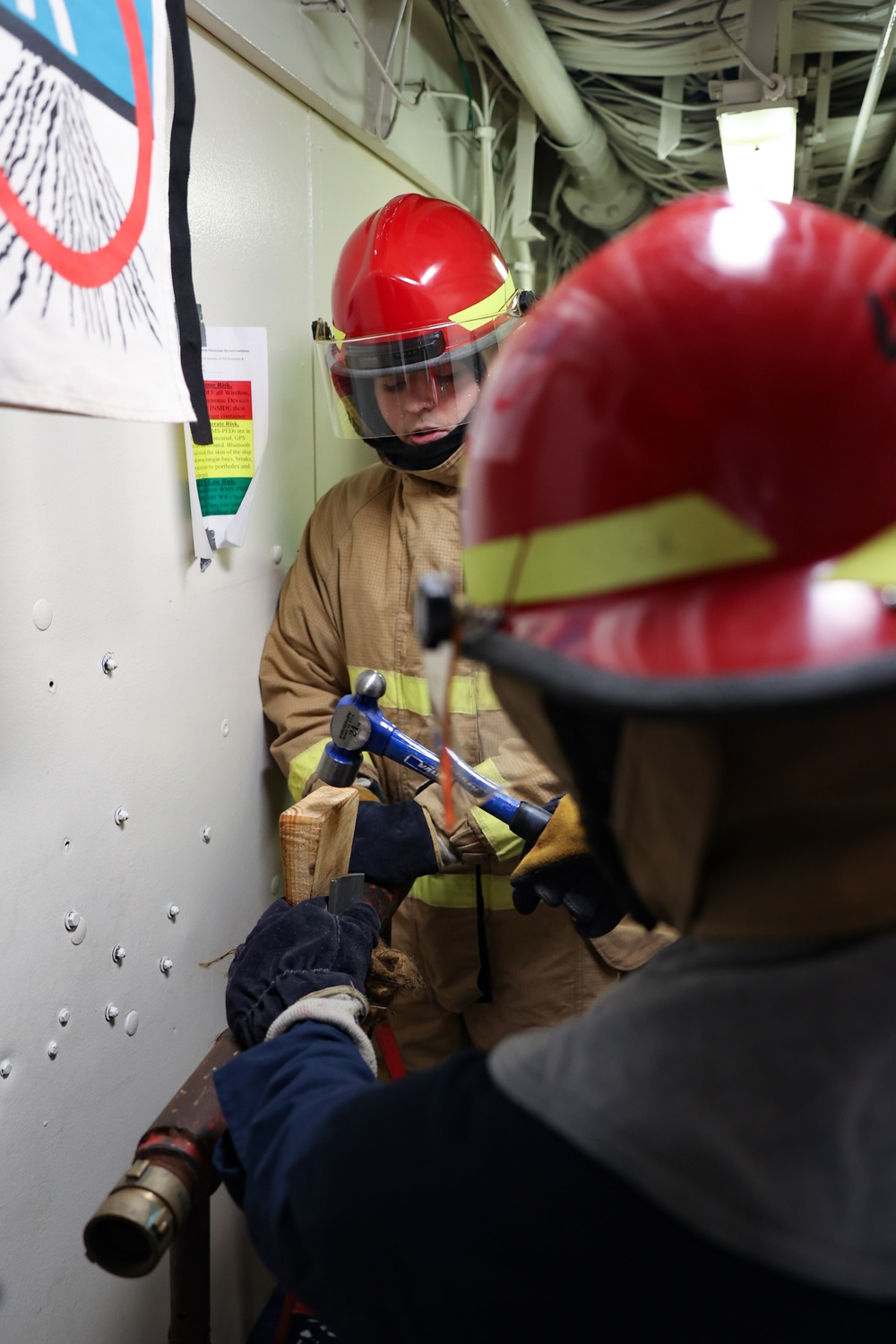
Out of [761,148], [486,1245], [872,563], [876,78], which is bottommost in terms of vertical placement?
[486,1245]

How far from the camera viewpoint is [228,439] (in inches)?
64.9

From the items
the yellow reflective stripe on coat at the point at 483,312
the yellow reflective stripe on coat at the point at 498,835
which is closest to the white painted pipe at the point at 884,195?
the yellow reflective stripe on coat at the point at 483,312

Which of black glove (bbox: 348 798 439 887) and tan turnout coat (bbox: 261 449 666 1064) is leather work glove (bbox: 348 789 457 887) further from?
tan turnout coat (bbox: 261 449 666 1064)

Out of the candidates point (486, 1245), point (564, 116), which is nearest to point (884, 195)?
point (564, 116)

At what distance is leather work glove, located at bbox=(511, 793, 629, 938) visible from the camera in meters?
1.30

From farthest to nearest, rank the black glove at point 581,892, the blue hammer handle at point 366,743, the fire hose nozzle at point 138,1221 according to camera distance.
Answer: the blue hammer handle at point 366,743 < the black glove at point 581,892 < the fire hose nozzle at point 138,1221

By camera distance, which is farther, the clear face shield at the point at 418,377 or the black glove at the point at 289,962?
the clear face shield at the point at 418,377

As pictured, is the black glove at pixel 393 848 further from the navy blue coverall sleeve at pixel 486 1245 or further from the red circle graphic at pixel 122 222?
the red circle graphic at pixel 122 222

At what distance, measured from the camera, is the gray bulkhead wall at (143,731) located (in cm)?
123

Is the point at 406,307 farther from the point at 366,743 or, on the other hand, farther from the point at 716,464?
the point at 716,464

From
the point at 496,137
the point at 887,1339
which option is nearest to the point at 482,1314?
the point at 887,1339

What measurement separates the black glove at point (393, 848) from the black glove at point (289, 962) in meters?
0.34

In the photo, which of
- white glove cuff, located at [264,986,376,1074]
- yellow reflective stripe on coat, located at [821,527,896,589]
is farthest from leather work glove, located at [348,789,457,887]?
yellow reflective stripe on coat, located at [821,527,896,589]

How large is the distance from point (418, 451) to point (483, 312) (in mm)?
296
